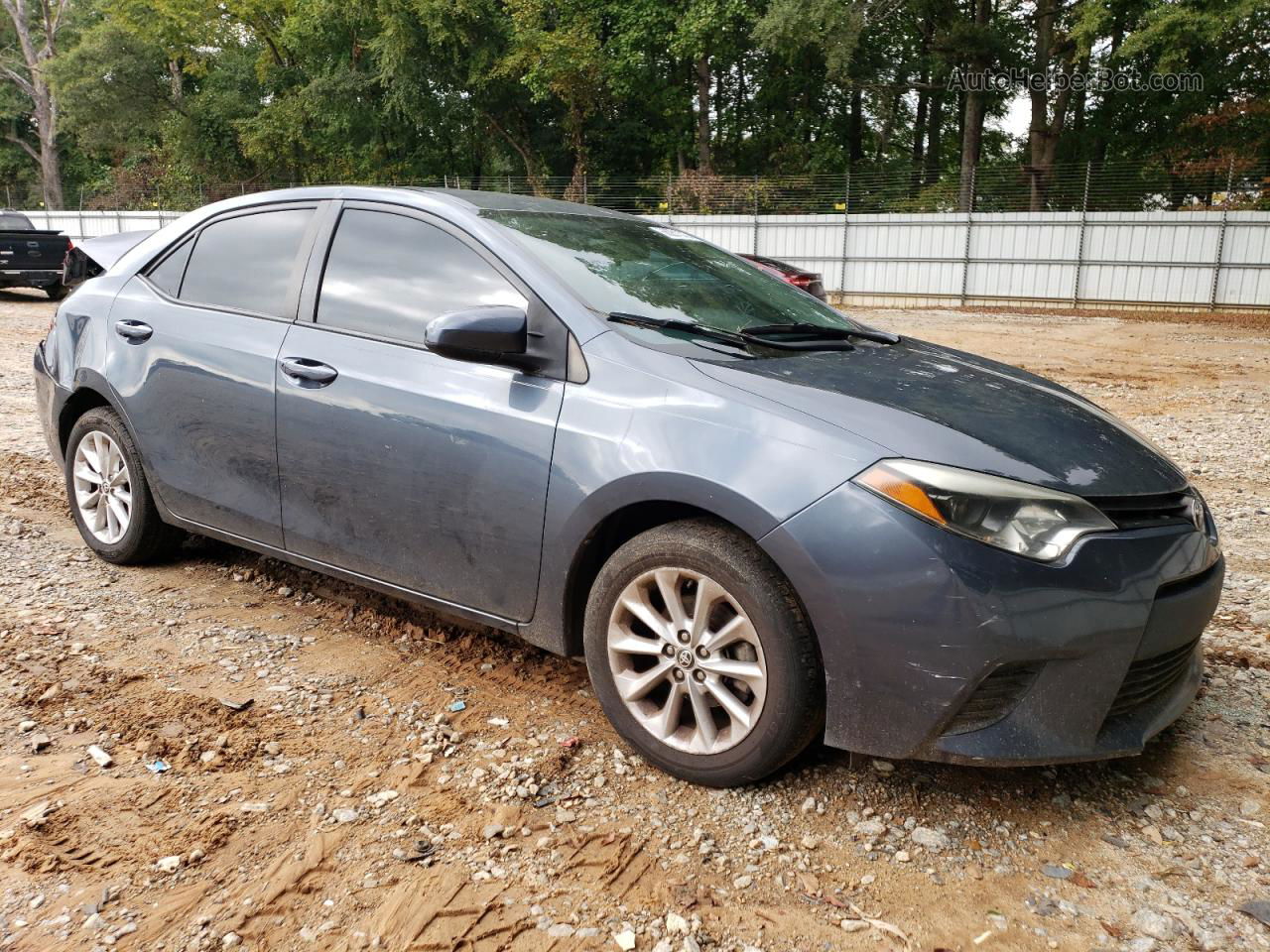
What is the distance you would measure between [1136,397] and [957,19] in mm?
23253

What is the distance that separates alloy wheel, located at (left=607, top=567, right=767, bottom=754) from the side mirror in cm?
79

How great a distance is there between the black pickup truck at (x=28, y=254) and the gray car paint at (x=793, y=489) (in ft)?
55.5

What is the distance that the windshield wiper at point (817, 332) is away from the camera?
337cm

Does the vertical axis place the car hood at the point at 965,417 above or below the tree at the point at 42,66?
below

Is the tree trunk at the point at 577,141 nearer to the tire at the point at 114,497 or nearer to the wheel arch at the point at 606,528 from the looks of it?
the tire at the point at 114,497

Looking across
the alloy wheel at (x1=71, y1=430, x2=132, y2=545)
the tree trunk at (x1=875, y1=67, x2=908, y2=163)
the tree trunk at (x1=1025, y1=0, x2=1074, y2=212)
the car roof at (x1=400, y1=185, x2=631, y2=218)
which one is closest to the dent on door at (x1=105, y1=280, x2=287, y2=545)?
the alloy wheel at (x1=71, y1=430, x2=132, y2=545)

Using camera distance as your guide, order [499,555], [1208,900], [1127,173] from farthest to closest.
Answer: [1127,173], [499,555], [1208,900]

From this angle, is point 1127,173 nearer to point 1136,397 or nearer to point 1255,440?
point 1136,397

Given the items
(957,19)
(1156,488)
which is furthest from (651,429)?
(957,19)

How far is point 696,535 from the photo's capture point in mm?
2736

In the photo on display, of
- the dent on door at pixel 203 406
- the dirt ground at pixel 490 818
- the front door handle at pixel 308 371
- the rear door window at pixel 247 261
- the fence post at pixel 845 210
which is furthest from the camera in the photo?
the fence post at pixel 845 210

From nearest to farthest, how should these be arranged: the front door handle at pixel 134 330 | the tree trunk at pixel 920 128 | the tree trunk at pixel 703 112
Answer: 1. the front door handle at pixel 134 330
2. the tree trunk at pixel 703 112
3. the tree trunk at pixel 920 128

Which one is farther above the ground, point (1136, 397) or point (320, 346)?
point (320, 346)

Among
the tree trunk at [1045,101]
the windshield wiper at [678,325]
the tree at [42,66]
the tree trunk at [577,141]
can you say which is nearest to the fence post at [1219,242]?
the tree trunk at [1045,101]
